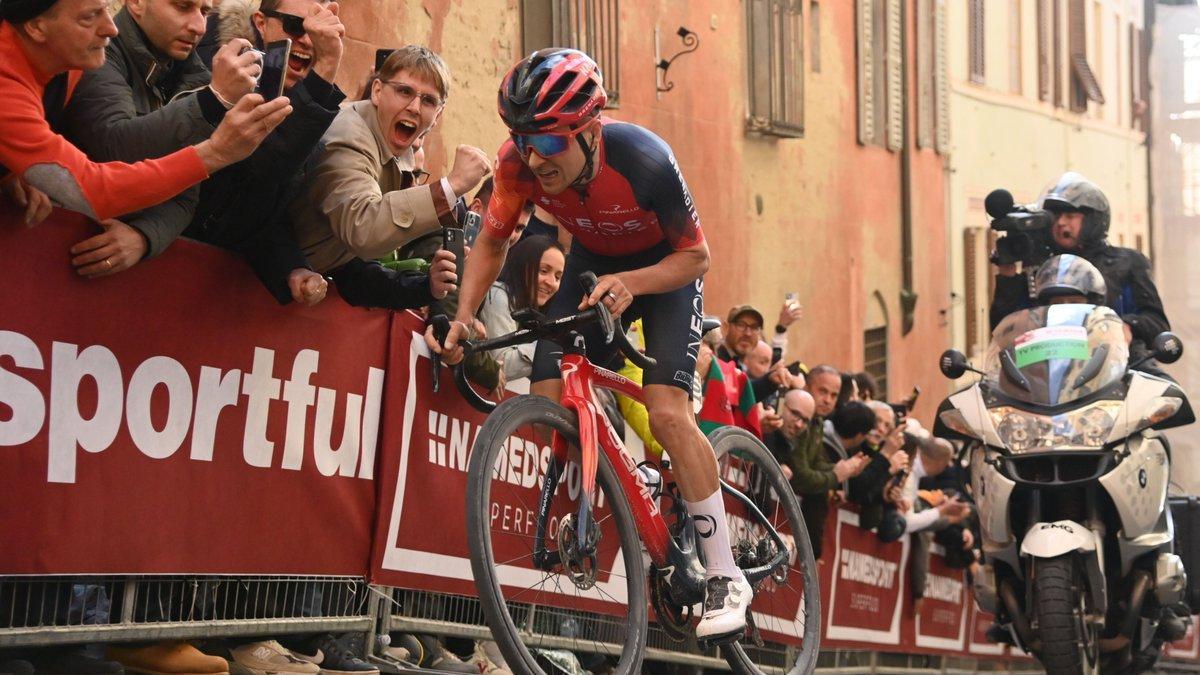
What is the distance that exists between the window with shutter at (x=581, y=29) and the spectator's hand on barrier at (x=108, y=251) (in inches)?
405

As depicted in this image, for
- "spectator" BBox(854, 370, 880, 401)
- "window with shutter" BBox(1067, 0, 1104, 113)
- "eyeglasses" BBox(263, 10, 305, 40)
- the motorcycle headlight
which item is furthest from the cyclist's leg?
"window with shutter" BBox(1067, 0, 1104, 113)

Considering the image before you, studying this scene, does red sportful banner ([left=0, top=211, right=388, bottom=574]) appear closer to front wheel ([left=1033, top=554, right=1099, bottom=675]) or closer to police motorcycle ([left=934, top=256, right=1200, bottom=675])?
front wheel ([left=1033, top=554, right=1099, bottom=675])

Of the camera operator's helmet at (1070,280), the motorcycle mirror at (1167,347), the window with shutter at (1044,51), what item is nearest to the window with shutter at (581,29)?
the camera operator's helmet at (1070,280)

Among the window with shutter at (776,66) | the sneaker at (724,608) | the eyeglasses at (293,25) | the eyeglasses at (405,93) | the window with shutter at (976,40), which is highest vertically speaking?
the window with shutter at (976,40)

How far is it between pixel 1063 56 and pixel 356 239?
28644 millimetres

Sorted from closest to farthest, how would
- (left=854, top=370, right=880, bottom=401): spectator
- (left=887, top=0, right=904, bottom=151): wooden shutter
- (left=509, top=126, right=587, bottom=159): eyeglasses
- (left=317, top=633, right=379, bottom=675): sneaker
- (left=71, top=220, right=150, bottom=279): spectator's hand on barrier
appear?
1. (left=71, top=220, right=150, bottom=279): spectator's hand on barrier
2. (left=509, top=126, right=587, bottom=159): eyeglasses
3. (left=317, top=633, right=379, bottom=675): sneaker
4. (left=854, top=370, right=880, bottom=401): spectator
5. (left=887, top=0, right=904, bottom=151): wooden shutter

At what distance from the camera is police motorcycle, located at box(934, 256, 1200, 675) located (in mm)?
9711

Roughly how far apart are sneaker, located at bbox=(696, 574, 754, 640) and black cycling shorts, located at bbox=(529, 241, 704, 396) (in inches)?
27.5

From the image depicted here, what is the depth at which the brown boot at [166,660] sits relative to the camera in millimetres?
6094

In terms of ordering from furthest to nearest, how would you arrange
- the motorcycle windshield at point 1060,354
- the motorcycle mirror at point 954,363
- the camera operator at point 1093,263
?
the camera operator at point 1093,263 → the motorcycle mirror at point 954,363 → the motorcycle windshield at point 1060,354

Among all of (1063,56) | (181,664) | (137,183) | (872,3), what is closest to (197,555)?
(181,664)

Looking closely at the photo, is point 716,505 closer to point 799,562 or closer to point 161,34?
point 799,562

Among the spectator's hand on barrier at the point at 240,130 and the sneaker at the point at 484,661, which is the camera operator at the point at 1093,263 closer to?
the sneaker at the point at 484,661

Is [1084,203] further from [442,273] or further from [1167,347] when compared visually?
[442,273]
